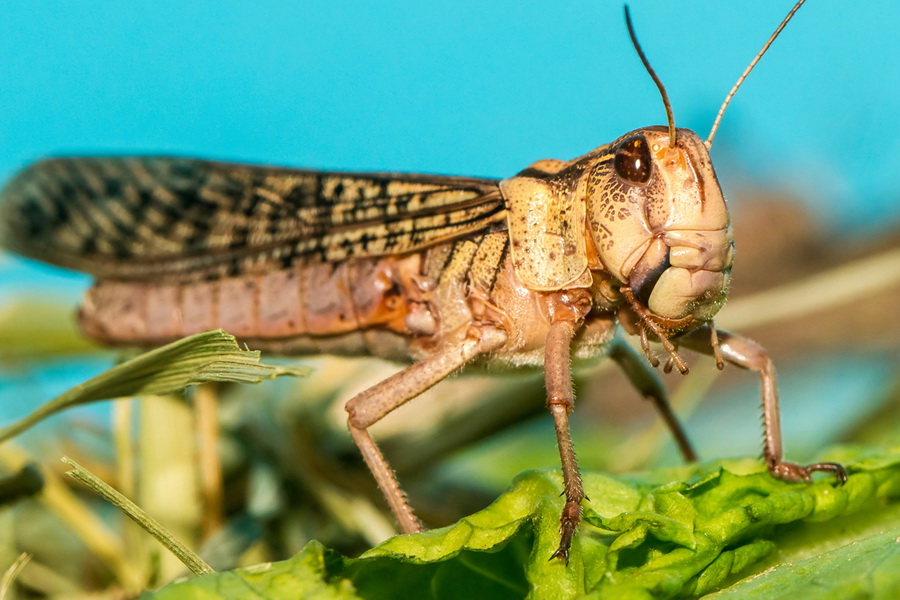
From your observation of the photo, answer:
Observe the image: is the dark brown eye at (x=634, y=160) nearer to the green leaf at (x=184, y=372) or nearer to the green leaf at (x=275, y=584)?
the green leaf at (x=184, y=372)

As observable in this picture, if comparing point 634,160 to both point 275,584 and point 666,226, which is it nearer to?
point 666,226

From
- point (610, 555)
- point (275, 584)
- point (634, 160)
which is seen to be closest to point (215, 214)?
point (634, 160)

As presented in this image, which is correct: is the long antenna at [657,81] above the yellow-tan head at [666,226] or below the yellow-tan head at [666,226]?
above

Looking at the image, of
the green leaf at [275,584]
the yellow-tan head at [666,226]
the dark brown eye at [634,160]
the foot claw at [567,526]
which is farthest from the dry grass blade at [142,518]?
the dark brown eye at [634,160]

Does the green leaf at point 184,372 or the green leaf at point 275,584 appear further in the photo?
the green leaf at point 184,372

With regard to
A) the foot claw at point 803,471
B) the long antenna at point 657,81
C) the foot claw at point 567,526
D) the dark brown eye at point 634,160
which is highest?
the long antenna at point 657,81

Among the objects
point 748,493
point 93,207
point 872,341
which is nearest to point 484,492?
point 748,493

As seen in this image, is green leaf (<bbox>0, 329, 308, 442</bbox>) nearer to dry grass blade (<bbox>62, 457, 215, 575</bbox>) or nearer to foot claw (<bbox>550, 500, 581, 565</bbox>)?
dry grass blade (<bbox>62, 457, 215, 575</bbox>)

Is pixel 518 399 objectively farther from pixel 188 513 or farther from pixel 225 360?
pixel 225 360
